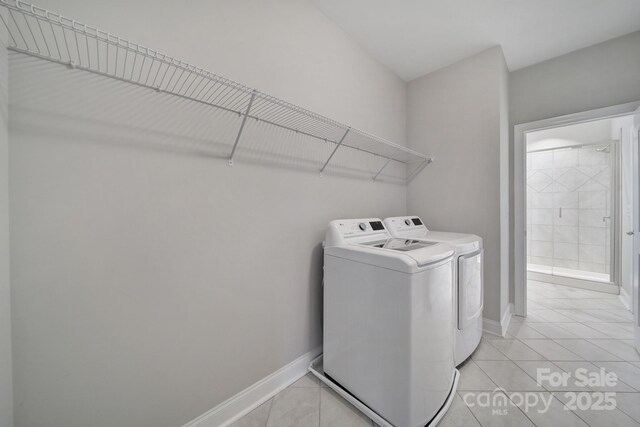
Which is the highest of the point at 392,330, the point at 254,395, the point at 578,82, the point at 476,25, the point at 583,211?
the point at 476,25

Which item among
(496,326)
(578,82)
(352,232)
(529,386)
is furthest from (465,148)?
(529,386)

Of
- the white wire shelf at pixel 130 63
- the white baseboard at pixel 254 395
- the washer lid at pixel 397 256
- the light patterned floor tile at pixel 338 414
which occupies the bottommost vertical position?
the light patterned floor tile at pixel 338 414

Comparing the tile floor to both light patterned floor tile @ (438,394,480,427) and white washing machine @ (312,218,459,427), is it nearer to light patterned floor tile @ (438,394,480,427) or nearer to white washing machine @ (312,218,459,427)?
light patterned floor tile @ (438,394,480,427)

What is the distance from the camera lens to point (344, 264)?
1398mm

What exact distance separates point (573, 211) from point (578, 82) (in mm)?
2606

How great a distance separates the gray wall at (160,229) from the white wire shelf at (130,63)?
2.4 inches

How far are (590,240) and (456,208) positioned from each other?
10.4 feet

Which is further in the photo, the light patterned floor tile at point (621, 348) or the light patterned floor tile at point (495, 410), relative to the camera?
the light patterned floor tile at point (621, 348)

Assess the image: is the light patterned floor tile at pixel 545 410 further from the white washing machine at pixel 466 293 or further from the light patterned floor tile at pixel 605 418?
the white washing machine at pixel 466 293

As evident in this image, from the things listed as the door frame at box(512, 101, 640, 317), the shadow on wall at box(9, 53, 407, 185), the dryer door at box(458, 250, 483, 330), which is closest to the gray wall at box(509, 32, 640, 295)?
the door frame at box(512, 101, 640, 317)

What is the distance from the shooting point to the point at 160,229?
40.1 inches

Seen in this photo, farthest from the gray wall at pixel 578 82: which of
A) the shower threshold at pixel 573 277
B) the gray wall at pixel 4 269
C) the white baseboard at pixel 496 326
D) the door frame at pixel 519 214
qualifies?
the gray wall at pixel 4 269

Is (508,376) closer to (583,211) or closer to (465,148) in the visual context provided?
(465,148)

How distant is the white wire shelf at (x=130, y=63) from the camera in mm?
701
